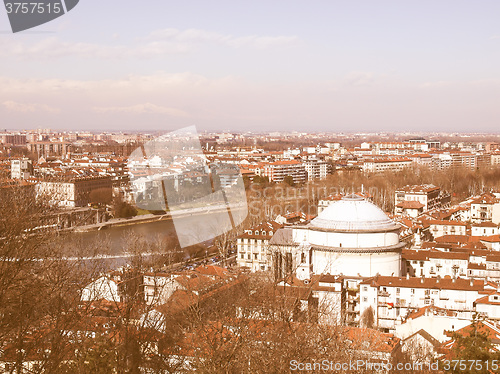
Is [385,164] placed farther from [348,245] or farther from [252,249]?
[348,245]

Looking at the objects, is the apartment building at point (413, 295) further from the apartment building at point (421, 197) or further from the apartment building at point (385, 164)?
the apartment building at point (385, 164)

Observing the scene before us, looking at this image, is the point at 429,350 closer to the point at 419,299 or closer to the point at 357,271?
the point at 419,299

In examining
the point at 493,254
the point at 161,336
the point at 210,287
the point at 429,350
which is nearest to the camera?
the point at 161,336

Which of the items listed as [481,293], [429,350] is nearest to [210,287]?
[429,350]

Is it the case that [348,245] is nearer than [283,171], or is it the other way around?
[348,245]

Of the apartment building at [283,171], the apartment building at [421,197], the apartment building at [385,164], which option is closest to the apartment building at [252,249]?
the apartment building at [421,197]

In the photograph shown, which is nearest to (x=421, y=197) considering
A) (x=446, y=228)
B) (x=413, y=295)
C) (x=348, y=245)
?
(x=446, y=228)

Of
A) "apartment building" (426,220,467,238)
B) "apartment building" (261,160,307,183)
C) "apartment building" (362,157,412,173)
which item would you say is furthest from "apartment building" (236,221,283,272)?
"apartment building" (362,157,412,173)
